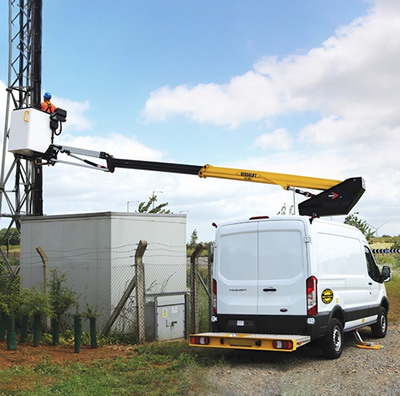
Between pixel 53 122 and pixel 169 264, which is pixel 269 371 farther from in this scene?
pixel 53 122

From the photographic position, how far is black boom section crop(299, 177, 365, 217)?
1145 cm

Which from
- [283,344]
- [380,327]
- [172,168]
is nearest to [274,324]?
[283,344]

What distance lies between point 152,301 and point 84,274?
5.81 ft

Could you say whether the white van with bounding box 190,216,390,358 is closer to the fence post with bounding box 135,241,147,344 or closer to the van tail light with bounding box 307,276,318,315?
the van tail light with bounding box 307,276,318,315

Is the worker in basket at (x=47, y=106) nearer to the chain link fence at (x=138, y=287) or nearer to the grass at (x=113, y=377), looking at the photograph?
the chain link fence at (x=138, y=287)

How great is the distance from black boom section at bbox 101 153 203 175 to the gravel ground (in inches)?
188

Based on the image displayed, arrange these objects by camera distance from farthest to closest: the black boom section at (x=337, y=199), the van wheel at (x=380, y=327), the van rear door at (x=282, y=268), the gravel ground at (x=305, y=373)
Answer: the van wheel at (x=380, y=327) < the black boom section at (x=337, y=199) < the van rear door at (x=282, y=268) < the gravel ground at (x=305, y=373)

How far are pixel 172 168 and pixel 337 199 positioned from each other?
13.4ft

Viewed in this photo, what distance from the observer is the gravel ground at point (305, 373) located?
7.46 metres

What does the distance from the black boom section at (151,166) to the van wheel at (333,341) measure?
529cm

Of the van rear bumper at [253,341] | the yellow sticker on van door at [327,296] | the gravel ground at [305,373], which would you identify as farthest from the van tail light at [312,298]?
the gravel ground at [305,373]

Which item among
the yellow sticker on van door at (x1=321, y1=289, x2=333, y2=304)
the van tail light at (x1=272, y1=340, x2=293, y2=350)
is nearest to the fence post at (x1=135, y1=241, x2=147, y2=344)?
the van tail light at (x1=272, y1=340, x2=293, y2=350)

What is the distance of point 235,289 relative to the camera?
31.9 feet

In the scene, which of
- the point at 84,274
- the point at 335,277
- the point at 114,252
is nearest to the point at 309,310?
the point at 335,277
